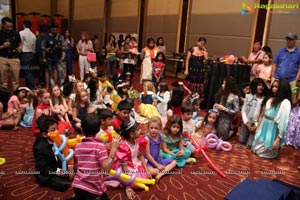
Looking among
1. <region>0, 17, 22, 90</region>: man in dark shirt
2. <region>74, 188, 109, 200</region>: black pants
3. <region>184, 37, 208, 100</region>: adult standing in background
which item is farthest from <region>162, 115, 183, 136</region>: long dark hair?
<region>0, 17, 22, 90</region>: man in dark shirt

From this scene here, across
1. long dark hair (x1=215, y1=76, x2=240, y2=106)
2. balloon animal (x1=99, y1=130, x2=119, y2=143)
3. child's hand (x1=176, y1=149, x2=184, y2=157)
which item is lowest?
child's hand (x1=176, y1=149, x2=184, y2=157)

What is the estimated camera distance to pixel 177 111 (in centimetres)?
444

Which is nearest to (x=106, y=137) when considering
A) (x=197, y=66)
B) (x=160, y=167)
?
(x=160, y=167)

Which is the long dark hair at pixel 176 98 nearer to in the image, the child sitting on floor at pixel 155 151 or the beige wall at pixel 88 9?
the child sitting on floor at pixel 155 151

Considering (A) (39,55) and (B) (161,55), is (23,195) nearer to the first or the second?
(B) (161,55)

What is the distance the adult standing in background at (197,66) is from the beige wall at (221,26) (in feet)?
7.81

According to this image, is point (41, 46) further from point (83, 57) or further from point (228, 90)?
point (228, 90)

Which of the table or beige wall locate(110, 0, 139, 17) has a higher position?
beige wall locate(110, 0, 139, 17)

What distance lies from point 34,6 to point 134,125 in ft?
50.7

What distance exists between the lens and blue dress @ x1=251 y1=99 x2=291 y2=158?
362cm

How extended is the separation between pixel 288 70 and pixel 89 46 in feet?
15.9

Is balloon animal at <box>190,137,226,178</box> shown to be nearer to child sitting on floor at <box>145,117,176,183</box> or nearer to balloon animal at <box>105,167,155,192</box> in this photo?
child sitting on floor at <box>145,117,176,183</box>

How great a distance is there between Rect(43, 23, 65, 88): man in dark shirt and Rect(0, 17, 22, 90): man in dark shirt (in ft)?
2.31

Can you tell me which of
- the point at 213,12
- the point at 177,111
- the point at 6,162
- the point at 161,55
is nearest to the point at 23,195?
the point at 6,162
